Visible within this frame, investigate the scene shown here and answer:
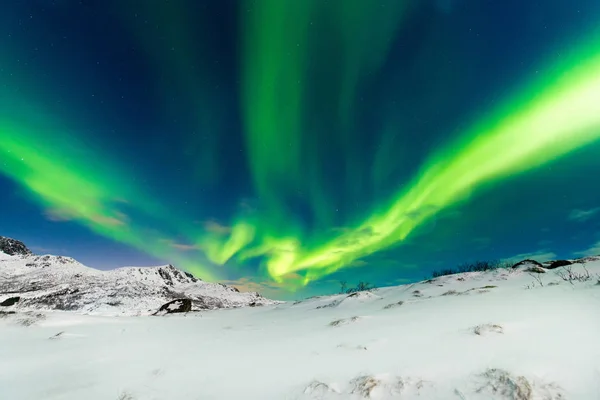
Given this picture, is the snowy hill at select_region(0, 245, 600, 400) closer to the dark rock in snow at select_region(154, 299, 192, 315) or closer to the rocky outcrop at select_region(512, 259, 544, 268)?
the rocky outcrop at select_region(512, 259, 544, 268)

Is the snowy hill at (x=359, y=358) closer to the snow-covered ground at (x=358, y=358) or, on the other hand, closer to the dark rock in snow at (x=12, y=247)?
the snow-covered ground at (x=358, y=358)

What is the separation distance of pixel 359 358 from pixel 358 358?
14 mm

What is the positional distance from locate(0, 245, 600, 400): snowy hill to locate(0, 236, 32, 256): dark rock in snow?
249 meters

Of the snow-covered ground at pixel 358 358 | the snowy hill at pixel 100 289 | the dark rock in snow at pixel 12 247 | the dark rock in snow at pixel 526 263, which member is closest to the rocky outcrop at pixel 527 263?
the dark rock in snow at pixel 526 263

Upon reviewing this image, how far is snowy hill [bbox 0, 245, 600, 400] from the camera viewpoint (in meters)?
2.94

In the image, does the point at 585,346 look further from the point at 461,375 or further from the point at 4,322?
the point at 4,322

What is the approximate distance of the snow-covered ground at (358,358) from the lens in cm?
295

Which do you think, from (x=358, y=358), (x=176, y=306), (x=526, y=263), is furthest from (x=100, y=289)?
(x=358, y=358)

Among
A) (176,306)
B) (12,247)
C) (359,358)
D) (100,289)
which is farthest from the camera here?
(12,247)

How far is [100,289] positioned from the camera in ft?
227

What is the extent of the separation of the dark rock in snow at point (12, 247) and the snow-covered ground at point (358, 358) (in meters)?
249

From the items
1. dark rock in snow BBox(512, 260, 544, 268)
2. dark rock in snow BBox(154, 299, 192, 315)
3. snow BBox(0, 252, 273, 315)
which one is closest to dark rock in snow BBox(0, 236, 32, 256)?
snow BBox(0, 252, 273, 315)

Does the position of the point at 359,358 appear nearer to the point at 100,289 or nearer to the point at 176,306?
the point at 176,306

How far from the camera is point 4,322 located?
7195mm
